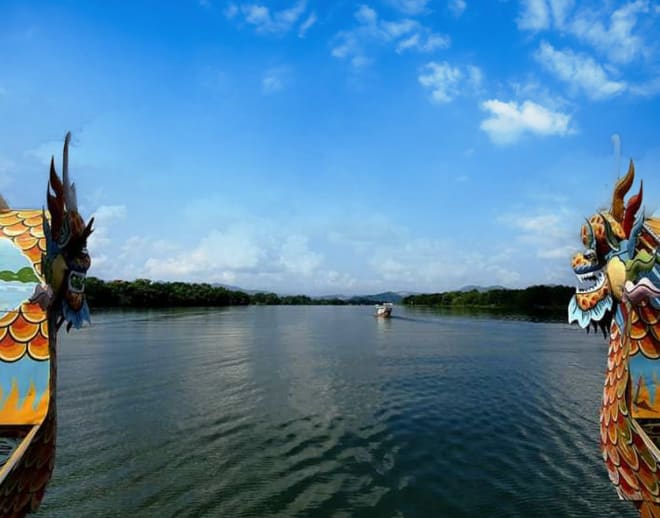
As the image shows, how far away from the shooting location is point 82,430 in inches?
378

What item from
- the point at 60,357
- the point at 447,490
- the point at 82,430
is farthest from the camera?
the point at 60,357

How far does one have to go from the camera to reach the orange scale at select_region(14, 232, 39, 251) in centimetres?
435

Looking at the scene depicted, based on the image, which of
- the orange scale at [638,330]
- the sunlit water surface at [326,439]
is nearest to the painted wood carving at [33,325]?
the sunlit water surface at [326,439]

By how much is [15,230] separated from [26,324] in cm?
108

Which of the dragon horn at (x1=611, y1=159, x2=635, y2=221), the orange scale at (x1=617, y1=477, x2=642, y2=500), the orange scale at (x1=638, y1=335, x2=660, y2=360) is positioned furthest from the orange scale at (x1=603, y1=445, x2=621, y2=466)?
the dragon horn at (x1=611, y1=159, x2=635, y2=221)

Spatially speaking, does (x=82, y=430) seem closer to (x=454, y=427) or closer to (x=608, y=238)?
(x=454, y=427)

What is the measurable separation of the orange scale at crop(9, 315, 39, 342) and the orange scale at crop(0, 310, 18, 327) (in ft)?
0.11

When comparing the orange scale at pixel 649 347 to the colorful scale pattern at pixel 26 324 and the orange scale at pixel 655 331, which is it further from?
the colorful scale pattern at pixel 26 324

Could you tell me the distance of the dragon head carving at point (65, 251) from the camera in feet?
13.7

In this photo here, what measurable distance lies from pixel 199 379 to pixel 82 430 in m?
5.73

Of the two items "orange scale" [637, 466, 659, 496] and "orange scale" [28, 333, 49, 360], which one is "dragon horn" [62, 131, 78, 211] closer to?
"orange scale" [28, 333, 49, 360]

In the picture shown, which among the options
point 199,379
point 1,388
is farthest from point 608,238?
point 199,379

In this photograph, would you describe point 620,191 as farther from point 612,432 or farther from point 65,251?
point 65,251

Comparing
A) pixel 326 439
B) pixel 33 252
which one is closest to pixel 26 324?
pixel 33 252
